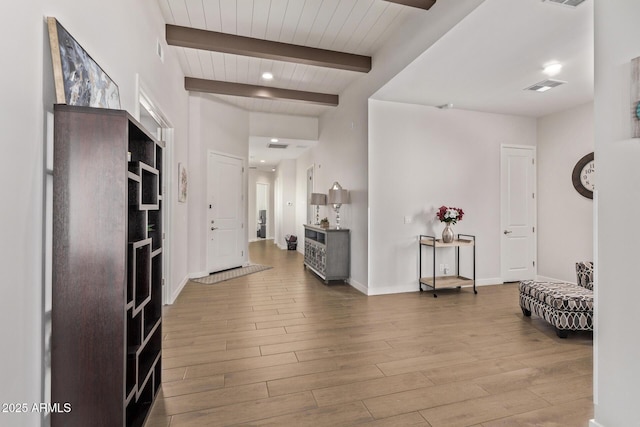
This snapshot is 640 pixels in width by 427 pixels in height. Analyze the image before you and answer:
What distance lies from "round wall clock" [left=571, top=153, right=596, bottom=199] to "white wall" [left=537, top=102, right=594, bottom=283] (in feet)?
0.25

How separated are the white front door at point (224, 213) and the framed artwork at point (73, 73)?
153 inches

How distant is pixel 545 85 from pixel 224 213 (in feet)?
17.7

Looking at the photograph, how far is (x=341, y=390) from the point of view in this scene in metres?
2.10

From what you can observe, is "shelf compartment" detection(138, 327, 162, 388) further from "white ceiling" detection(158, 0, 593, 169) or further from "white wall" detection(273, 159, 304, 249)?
"white wall" detection(273, 159, 304, 249)

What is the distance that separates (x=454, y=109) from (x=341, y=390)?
4.49 meters

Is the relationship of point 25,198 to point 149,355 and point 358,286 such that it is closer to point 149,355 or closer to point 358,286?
point 149,355

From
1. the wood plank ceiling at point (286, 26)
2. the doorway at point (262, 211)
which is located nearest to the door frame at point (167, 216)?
the wood plank ceiling at point (286, 26)

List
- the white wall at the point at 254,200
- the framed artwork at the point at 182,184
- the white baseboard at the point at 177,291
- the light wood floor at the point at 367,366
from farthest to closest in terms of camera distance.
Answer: the white wall at the point at 254,200 < the framed artwork at the point at 182,184 < the white baseboard at the point at 177,291 < the light wood floor at the point at 367,366

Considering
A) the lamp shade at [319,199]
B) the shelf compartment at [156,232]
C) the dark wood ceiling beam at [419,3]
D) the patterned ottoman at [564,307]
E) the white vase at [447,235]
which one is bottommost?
the patterned ottoman at [564,307]

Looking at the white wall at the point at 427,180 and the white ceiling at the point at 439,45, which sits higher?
the white ceiling at the point at 439,45

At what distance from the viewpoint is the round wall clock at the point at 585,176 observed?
4.59m

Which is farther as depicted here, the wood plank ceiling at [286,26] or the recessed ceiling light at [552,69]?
the recessed ceiling light at [552,69]

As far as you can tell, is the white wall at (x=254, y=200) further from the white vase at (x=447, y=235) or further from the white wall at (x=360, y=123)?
the white vase at (x=447, y=235)

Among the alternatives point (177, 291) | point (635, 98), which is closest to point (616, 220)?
point (635, 98)
